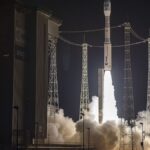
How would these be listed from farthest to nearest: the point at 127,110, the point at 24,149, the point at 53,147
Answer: the point at 127,110 → the point at 53,147 → the point at 24,149

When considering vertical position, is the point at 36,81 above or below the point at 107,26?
below

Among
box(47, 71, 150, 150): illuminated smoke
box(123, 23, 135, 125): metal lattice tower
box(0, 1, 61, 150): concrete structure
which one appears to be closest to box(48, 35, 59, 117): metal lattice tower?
box(47, 71, 150, 150): illuminated smoke

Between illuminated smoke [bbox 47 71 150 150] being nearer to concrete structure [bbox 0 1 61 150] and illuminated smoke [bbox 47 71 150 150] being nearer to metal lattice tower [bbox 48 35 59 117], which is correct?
metal lattice tower [bbox 48 35 59 117]

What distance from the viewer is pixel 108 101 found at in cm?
12062

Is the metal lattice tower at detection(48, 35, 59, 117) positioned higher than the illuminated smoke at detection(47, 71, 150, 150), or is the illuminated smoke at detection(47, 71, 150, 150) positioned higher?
the metal lattice tower at detection(48, 35, 59, 117)

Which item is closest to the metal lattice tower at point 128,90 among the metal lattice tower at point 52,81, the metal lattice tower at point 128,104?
the metal lattice tower at point 128,104

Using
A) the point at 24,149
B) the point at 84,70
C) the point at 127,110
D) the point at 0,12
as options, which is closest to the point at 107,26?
the point at 84,70

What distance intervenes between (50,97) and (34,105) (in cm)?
1670

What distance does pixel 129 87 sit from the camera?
119 metres

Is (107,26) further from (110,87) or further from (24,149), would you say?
(24,149)

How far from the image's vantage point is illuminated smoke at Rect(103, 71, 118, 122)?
119875 mm

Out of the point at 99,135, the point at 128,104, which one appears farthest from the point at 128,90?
the point at 99,135

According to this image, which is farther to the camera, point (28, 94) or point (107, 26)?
point (107, 26)

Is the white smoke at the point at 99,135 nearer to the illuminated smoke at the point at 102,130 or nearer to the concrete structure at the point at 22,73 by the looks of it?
the illuminated smoke at the point at 102,130
